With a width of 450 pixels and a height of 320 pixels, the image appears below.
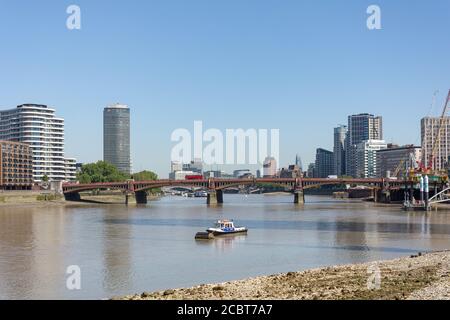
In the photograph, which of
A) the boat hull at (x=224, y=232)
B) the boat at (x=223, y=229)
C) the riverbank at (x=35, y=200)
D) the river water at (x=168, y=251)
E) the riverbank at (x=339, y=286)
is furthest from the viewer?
the riverbank at (x=35, y=200)

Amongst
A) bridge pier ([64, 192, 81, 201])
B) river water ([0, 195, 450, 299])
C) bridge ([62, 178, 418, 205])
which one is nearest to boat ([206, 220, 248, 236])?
river water ([0, 195, 450, 299])

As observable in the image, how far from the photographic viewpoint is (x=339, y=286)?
3139 cm

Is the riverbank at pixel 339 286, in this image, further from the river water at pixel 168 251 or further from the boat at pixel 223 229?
the boat at pixel 223 229

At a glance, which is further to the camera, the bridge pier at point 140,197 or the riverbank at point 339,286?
the bridge pier at point 140,197

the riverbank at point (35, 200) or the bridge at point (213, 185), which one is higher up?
the bridge at point (213, 185)

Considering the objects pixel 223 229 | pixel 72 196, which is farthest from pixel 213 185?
pixel 223 229

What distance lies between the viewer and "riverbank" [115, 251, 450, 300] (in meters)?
28.4

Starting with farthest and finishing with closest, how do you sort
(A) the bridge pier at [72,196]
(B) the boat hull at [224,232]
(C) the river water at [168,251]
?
(A) the bridge pier at [72,196] → (B) the boat hull at [224,232] → (C) the river water at [168,251]

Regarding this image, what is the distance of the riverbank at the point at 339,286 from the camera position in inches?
1117

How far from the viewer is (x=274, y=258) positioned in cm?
5003

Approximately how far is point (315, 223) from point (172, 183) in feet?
270

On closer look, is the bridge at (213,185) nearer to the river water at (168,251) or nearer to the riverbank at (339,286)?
the river water at (168,251)

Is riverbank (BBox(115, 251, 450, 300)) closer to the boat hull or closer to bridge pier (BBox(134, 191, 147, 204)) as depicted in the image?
the boat hull

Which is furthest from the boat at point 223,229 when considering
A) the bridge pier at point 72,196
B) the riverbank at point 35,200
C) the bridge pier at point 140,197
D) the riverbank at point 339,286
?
the bridge pier at point 140,197
